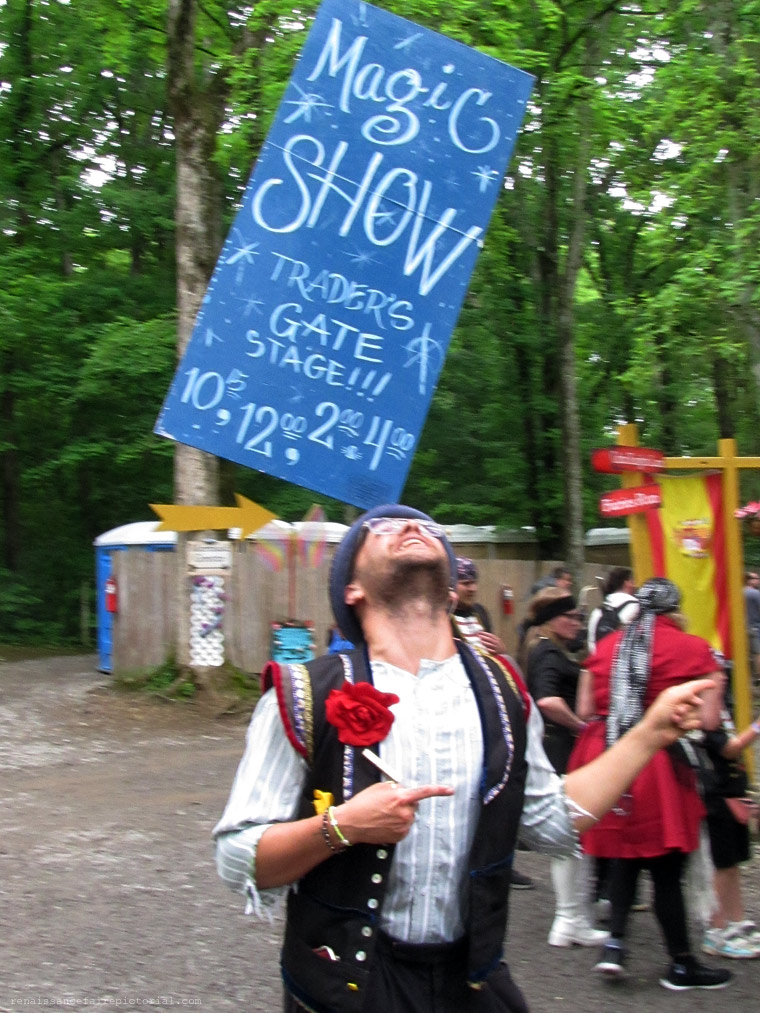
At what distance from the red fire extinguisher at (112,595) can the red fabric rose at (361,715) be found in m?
14.1

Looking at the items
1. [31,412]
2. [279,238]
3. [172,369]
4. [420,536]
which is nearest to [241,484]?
[172,369]

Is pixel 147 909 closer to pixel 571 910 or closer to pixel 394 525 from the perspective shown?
pixel 571 910

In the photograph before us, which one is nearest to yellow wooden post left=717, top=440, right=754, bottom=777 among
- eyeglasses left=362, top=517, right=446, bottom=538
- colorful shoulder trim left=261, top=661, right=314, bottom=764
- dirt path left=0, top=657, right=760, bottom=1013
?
dirt path left=0, top=657, right=760, bottom=1013

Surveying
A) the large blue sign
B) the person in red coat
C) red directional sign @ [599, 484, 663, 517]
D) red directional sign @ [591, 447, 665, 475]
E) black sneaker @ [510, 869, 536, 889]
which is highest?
the large blue sign

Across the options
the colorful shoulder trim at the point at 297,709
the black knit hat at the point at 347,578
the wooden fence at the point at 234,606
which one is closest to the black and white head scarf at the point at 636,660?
the black knit hat at the point at 347,578

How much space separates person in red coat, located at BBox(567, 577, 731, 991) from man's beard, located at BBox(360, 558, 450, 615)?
107 inches

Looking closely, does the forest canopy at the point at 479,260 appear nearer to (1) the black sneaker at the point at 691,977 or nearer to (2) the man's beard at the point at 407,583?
(1) the black sneaker at the point at 691,977

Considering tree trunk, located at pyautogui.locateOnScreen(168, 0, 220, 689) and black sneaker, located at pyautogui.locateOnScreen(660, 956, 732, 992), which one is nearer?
black sneaker, located at pyautogui.locateOnScreen(660, 956, 732, 992)

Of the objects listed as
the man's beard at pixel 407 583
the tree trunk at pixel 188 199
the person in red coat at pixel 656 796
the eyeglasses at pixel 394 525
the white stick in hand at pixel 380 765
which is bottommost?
the person in red coat at pixel 656 796

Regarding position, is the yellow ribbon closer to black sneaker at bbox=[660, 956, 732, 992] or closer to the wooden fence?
A: black sneaker at bbox=[660, 956, 732, 992]

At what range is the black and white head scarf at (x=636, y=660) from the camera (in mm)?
4961

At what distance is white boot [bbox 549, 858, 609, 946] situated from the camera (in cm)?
555

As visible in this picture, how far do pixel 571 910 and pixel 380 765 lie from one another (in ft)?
12.5

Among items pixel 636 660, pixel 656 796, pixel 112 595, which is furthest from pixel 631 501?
pixel 112 595
